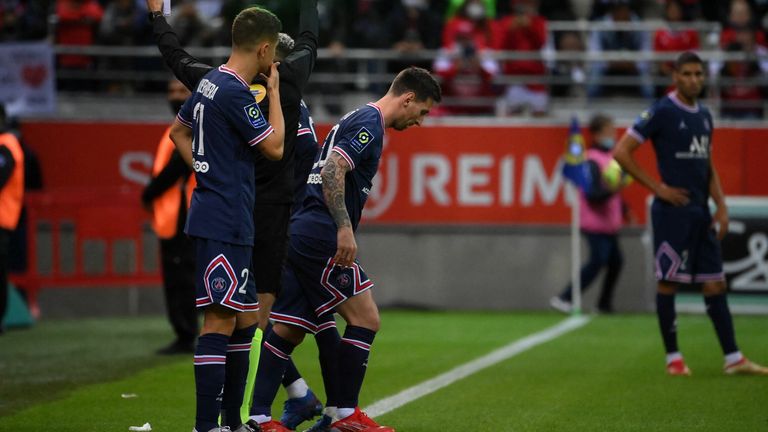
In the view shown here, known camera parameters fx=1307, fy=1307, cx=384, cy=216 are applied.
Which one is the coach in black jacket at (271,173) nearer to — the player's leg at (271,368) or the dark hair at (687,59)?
the player's leg at (271,368)

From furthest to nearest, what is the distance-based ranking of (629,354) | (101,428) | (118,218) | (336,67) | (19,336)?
(336,67), (118,218), (19,336), (629,354), (101,428)

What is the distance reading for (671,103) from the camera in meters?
10.2

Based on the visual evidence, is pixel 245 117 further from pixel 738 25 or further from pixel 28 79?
pixel 738 25

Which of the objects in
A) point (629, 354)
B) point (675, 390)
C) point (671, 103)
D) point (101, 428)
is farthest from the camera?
point (629, 354)

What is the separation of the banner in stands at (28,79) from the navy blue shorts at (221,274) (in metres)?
10.7

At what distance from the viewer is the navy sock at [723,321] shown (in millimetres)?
10117

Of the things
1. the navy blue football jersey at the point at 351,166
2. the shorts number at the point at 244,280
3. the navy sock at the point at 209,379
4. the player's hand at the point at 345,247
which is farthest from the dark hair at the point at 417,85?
the navy sock at the point at 209,379

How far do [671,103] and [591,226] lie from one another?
20.2 feet

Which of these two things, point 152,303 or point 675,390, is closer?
point 675,390

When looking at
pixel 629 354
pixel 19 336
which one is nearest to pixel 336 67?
pixel 19 336

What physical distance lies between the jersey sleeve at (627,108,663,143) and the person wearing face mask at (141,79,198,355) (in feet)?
12.7

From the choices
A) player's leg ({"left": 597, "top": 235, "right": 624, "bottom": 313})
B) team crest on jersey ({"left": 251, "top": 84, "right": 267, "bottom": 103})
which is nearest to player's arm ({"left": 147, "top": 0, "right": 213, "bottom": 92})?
team crest on jersey ({"left": 251, "top": 84, "right": 267, "bottom": 103})

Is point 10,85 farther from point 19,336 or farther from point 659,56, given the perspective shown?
point 659,56

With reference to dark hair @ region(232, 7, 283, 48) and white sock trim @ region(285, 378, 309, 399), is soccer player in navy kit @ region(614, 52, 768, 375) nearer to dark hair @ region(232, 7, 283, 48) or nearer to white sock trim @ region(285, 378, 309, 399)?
white sock trim @ region(285, 378, 309, 399)
